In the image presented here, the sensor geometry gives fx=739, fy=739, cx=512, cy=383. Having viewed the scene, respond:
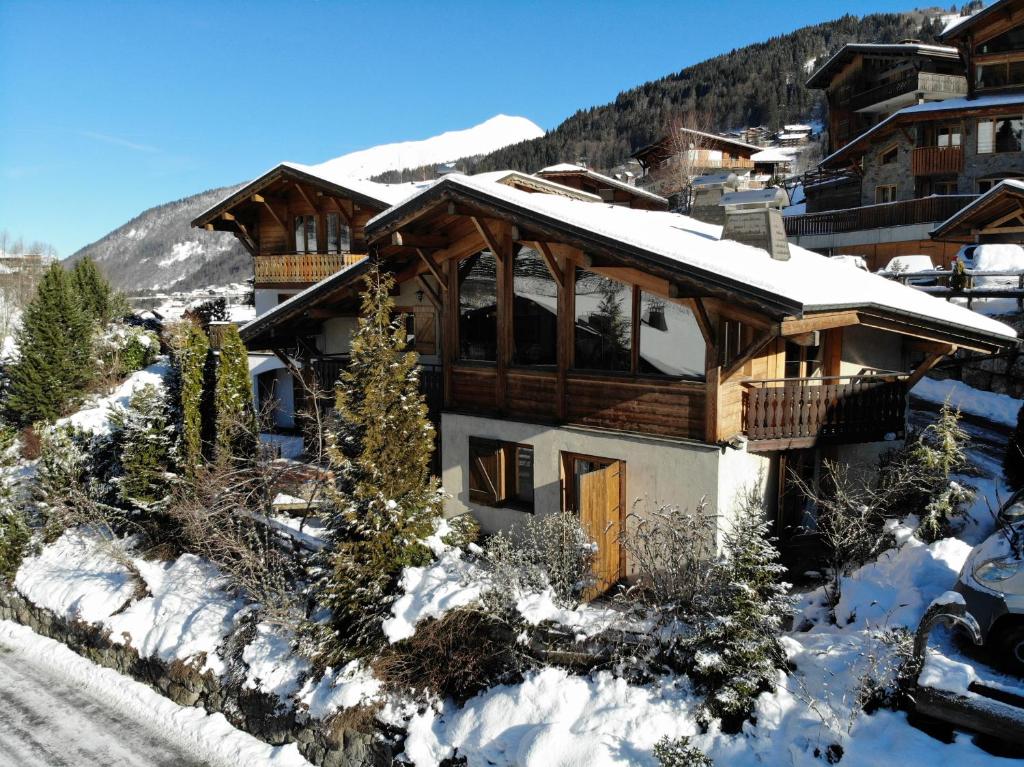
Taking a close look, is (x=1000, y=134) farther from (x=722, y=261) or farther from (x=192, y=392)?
(x=192, y=392)

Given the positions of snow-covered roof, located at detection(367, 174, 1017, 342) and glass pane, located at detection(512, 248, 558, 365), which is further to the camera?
glass pane, located at detection(512, 248, 558, 365)

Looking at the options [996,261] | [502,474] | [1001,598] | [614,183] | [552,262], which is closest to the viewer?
[1001,598]

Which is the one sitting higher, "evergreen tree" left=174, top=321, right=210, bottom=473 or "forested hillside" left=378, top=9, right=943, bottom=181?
"forested hillside" left=378, top=9, right=943, bottom=181

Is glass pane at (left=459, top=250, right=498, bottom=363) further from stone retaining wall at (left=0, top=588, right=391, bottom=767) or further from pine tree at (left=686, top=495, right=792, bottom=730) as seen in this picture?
pine tree at (left=686, top=495, right=792, bottom=730)

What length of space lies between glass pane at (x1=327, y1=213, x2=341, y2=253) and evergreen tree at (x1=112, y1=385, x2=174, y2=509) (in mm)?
12525

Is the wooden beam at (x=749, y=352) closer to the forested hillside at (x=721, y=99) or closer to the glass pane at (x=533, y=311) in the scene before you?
the glass pane at (x=533, y=311)

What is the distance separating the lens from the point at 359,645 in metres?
10.4

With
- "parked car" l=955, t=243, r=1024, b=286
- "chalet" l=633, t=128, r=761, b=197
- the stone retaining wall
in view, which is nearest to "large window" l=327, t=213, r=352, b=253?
the stone retaining wall

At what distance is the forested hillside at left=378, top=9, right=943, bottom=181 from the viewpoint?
10031 centimetres

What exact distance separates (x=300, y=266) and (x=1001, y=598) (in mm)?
24550

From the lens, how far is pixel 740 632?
26.3ft

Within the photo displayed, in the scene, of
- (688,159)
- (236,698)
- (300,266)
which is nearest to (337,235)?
(300,266)

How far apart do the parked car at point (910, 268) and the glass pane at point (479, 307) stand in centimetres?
1519

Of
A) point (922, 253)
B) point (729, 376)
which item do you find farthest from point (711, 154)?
point (729, 376)
